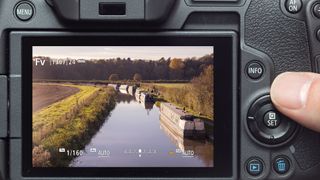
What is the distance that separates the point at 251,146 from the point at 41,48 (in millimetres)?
261

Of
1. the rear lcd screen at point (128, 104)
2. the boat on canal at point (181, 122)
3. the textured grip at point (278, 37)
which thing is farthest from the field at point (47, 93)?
the textured grip at point (278, 37)

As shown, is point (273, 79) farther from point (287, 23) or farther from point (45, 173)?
point (45, 173)

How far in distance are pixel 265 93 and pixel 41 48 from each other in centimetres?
26

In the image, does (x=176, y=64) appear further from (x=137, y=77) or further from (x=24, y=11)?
(x=24, y=11)

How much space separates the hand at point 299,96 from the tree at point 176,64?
104 mm


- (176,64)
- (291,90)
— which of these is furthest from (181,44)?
(291,90)

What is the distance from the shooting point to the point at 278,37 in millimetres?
654

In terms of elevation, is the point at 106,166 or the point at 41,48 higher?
the point at 41,48

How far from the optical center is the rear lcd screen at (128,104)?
652 mm

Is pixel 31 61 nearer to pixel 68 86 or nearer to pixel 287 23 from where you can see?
pixel 68 86

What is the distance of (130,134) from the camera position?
653 mm

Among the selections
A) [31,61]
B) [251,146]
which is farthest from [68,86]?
[251,146]

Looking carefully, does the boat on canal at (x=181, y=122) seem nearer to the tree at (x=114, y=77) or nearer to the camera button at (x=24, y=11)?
the tree at (x=114, y=77)

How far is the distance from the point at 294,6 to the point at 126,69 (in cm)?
20
